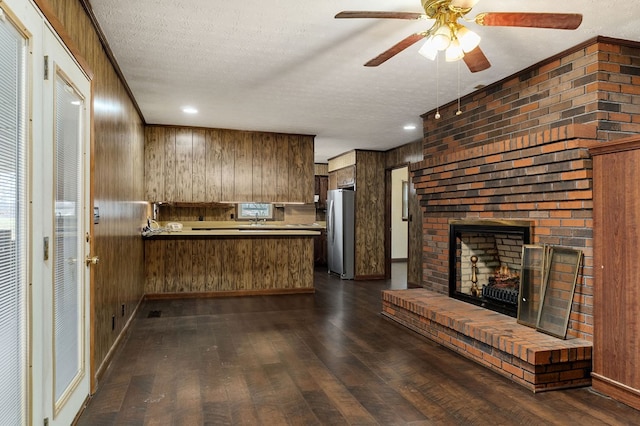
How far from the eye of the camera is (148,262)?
5.79 metres

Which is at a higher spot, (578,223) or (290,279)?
(578,223)

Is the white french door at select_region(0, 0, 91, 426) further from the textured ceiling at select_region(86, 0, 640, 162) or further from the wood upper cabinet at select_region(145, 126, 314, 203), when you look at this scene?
the wood upper cabinet at select_region(145, 126, 314, 203)

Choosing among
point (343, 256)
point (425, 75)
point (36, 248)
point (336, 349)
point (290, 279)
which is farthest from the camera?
point (343, 256)

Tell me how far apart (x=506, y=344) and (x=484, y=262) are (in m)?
1.68

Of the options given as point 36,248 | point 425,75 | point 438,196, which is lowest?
point 36,248

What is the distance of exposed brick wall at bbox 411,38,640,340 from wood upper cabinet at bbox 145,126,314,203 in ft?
9.21

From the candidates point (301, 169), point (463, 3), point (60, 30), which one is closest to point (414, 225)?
point (301, 169)

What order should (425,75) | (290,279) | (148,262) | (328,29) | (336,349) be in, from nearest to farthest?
(328,29) < (336,349) < (425,75) < (148,262) < (290,279)

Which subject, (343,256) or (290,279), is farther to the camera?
(343,256)

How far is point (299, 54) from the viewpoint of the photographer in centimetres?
338

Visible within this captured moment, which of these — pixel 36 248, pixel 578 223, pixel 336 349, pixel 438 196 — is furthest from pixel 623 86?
pixel 36 248

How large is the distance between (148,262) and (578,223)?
200 inches

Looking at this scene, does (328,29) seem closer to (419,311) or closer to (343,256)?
(419,311)

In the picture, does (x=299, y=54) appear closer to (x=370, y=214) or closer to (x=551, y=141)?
(x=551, y=141)
